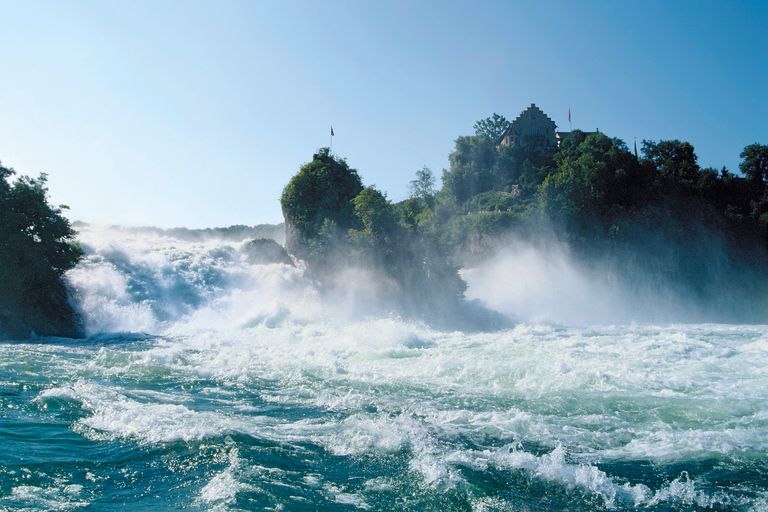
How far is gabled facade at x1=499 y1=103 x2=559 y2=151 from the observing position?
70.9 m

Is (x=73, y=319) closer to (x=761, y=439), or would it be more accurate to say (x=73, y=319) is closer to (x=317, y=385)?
(x=317, y=385)

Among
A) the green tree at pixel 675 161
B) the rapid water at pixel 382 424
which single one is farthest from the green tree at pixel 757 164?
the rapid water at pixel 382 424

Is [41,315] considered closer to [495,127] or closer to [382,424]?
[382,424]

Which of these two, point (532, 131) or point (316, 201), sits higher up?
point (532, 131)

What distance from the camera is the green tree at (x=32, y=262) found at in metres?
21.8

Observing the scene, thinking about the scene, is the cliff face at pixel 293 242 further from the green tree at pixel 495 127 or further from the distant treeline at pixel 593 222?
the green tree at pixel 495 127

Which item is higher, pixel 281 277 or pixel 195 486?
pixel 281 277

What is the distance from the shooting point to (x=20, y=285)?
22109 mm

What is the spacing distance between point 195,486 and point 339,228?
28.2m

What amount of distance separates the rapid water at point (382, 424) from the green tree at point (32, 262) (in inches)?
115

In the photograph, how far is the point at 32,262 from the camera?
22.5 metres

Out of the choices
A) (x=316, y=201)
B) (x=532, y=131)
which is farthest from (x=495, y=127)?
(x=316, y=201)

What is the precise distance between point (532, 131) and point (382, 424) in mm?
69923

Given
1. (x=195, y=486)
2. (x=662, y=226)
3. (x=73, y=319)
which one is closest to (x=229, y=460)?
(x=195, y=486)
